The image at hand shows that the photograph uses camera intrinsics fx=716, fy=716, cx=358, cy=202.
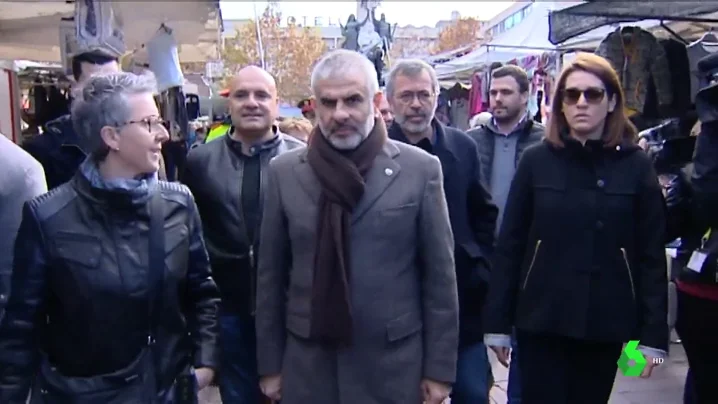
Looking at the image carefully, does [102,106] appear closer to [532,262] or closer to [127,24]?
[532,262]

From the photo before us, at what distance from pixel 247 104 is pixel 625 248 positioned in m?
1.82

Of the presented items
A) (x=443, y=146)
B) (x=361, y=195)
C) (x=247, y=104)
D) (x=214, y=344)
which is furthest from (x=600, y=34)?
(x=214, y=344)

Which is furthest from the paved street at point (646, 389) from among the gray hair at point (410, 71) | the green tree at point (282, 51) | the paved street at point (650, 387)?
the green tree at point (282, 51)

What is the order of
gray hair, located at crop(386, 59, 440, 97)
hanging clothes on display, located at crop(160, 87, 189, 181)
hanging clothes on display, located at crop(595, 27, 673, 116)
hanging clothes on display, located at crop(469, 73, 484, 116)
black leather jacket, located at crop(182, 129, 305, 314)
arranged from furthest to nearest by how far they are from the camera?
hanging clothes on display, located at crop(469, 73, 484, 116) < hanging clothes on display, located at crop(160, 87, 189, 181) < hanging clothes on display, located at crop(595, 27, 673, 116) < gray hair, located at crop(386, 59, 440, 97) < black leather jacket, located at crop(182, 129, 305, 314)

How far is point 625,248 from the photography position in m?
2.89

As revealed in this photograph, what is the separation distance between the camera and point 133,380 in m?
2.35

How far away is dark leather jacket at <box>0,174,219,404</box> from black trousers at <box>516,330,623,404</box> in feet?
5.22

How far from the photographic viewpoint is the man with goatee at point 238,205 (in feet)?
10.9

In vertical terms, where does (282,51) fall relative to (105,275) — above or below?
above

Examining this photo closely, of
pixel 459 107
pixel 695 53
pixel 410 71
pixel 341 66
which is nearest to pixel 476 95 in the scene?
pixel 459 107

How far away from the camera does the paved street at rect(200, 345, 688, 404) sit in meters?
4.94

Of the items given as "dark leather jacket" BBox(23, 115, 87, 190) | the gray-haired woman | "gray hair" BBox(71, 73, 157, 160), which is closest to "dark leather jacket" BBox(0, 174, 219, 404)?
the gray-haired woman

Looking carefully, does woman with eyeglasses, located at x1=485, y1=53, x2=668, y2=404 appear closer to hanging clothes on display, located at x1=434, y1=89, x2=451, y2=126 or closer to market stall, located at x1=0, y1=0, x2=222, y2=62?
market stall, located at x1=0, y1=0, x2=222, y2=62

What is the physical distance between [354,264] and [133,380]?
2.73 ft
